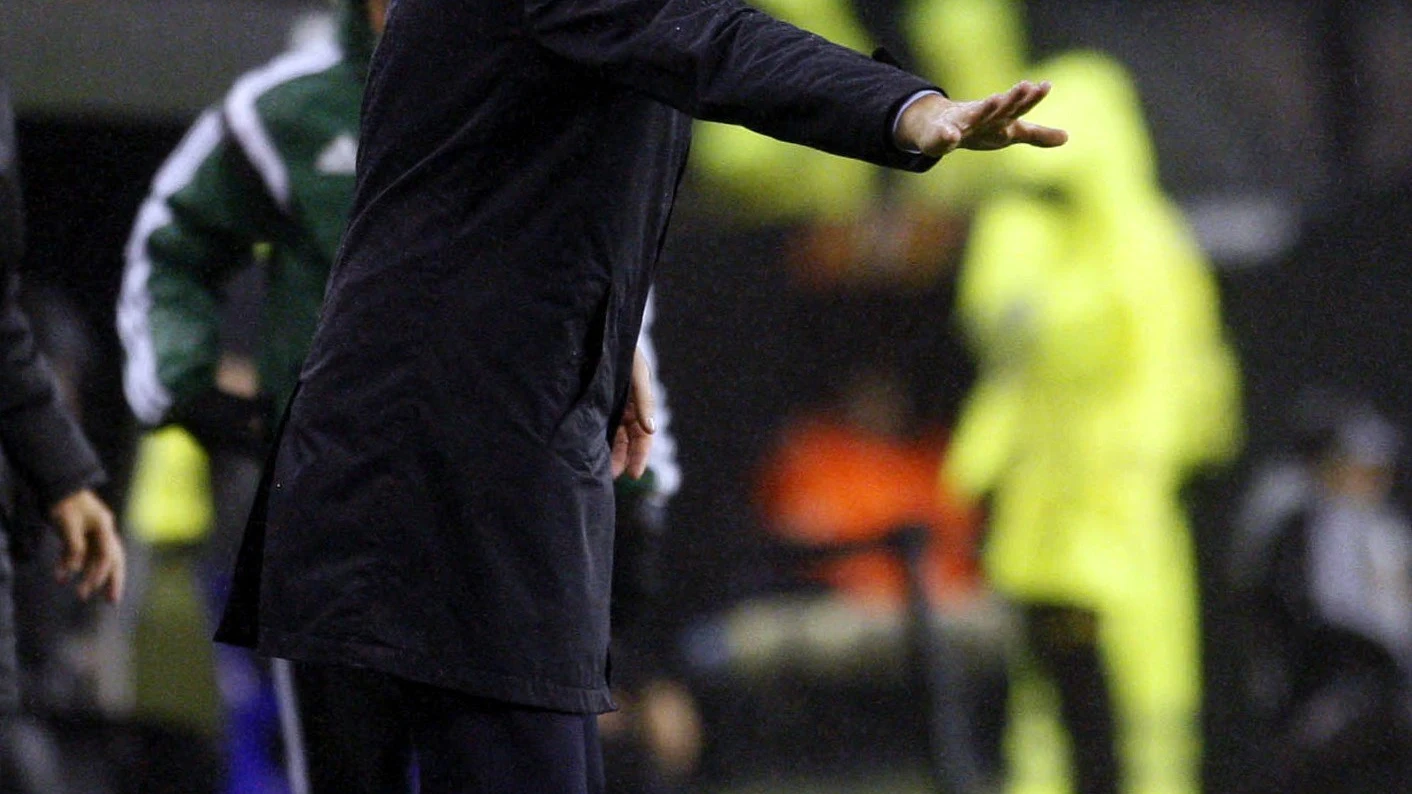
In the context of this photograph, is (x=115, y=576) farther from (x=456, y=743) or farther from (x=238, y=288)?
(x=456, y=743)

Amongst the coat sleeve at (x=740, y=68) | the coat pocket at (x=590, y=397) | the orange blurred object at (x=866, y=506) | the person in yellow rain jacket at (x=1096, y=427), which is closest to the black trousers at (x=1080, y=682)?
the person in yellow rain jacket at (x=1096, y=427)

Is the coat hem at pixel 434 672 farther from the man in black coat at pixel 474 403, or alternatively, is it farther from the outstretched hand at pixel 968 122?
the outstretched hand at pixel 968 122

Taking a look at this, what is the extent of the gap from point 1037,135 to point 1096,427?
2742 mm

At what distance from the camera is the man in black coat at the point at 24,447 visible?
2.72m

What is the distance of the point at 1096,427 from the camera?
4.30m

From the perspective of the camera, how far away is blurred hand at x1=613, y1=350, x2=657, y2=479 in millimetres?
2225

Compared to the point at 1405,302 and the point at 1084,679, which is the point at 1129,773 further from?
the point at 1405,302

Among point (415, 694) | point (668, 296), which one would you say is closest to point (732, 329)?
point (668, 296)

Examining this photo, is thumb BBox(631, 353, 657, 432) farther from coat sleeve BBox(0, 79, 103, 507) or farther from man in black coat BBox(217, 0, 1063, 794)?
coat sleeve BBox(0, 79, 103, 507)

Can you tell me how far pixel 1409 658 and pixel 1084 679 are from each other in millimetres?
830

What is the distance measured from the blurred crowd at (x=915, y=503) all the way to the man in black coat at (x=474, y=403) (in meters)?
1.54

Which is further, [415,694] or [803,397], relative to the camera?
[803,397]

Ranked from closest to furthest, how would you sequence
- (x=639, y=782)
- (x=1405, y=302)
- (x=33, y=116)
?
1. (x=33, y=116)
2. (x=639, y=782)
3. (x=1405, y=302)

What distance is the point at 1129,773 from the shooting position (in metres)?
4.34
